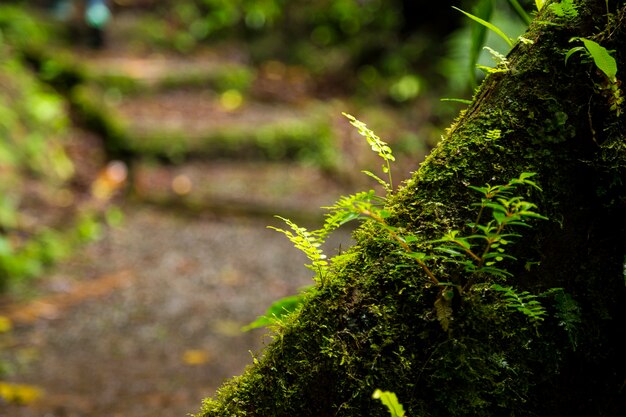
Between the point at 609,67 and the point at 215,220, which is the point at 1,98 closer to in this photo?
the point at 215,220

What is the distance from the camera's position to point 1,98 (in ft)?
20.6

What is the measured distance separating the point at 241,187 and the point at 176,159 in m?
0.84

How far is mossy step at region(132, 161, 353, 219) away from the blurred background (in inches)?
0.9

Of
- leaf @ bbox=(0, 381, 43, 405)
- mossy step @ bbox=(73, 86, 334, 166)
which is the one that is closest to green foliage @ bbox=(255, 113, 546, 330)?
leaf @ bbox=(0, 381, 43, 405)

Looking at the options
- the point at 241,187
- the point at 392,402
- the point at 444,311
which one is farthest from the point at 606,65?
the point at 241,187

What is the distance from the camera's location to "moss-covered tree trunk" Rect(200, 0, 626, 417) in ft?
3.69

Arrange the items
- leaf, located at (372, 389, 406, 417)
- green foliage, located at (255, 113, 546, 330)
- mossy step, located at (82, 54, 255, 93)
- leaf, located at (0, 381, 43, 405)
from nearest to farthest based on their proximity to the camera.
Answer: leaf, located at (372, 389, 406, 417) < green foliage, located at (255, 113, 546, 330) < leaf, located at (0, 381, 43, 405) < mossy step, located at (82, 54, 255, 93)

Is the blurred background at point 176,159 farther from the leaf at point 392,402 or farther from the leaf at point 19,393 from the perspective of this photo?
the leaf at point 392,402

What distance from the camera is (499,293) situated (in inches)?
45.8

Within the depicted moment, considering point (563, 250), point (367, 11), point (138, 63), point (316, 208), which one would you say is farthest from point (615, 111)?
point (367, 11)

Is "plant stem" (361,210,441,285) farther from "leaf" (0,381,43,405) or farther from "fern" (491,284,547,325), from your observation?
"leaf" (0,381,43,405)

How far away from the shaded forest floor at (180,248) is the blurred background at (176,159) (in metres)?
0.02

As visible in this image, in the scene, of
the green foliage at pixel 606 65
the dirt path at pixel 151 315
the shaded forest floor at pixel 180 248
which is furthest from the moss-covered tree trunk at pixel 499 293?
the dirt path at pixel 151 315

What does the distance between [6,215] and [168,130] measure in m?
2.18
